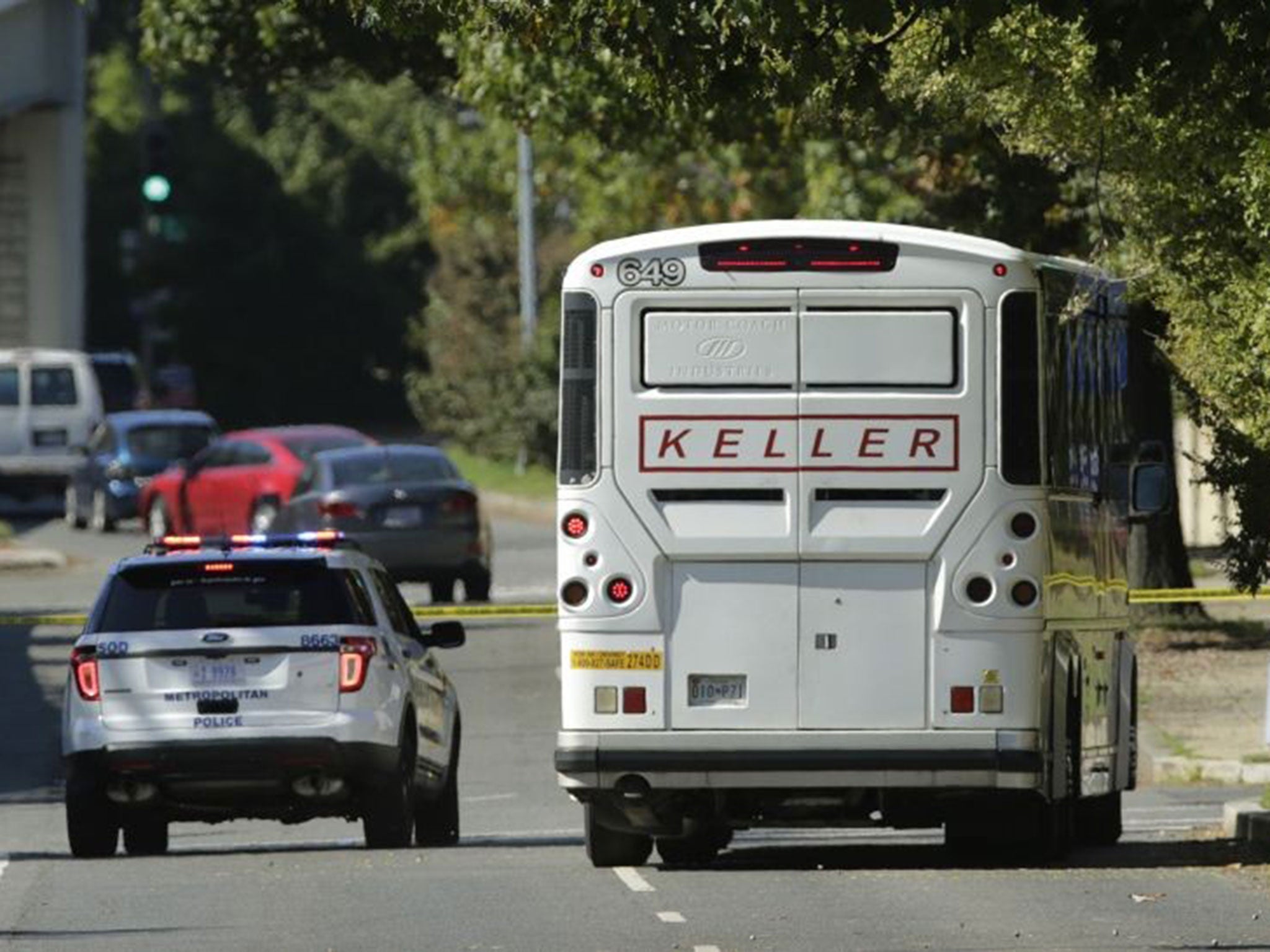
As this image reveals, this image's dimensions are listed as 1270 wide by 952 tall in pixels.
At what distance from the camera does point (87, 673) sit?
17.4 meters

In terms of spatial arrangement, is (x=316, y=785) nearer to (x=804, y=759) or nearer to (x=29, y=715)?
(x=804, y=759)

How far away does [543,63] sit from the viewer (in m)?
26.9

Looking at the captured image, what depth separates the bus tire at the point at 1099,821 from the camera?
18.0 m

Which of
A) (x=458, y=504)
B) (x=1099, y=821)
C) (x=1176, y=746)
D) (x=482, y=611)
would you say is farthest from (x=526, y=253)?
(x=1099, y=821)

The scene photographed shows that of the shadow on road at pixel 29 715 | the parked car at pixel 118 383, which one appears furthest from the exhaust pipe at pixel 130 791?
the parked car at pixel 118 383

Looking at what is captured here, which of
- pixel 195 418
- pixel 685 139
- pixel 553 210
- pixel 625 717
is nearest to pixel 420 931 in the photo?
pixel 625 717

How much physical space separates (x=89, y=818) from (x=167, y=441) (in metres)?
28.6

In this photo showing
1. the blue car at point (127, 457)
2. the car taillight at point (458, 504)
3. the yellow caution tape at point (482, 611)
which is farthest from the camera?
the blue car at point (127, 457)

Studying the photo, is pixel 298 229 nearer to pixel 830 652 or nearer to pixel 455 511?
pixel 455 511

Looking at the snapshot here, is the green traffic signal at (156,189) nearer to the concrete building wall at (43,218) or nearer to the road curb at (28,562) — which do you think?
the road curb at (28,562)

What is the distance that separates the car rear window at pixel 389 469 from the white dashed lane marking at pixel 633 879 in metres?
16.3

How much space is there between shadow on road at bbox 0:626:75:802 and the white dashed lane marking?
7.60 m

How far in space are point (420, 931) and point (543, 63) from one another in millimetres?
14195

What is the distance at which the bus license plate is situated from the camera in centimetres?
1556
